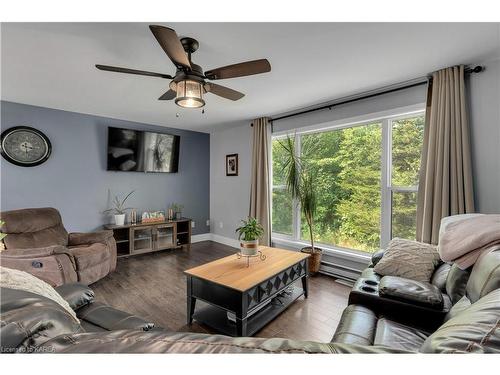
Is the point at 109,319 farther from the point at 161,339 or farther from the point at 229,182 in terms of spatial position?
the point at 229,182

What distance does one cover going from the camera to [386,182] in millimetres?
2824

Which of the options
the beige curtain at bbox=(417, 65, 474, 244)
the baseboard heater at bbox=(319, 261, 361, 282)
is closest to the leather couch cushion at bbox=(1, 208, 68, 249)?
the baseboard heater at bbox=(319, 261, 361, 282)

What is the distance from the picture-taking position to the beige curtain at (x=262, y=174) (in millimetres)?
3887

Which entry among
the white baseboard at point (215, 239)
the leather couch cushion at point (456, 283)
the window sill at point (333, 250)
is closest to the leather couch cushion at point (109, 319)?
the leather couch cushion at point (456, 283)

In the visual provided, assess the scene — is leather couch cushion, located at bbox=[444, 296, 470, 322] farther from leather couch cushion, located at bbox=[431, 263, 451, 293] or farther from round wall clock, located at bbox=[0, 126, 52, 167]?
round wall clock, located at bbox=[0, 126, 52, 167]

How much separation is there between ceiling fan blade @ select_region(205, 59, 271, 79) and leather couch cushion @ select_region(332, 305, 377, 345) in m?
1.74

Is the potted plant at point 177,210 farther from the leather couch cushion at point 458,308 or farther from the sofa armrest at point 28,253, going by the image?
the leather couch cushion at point 458,308

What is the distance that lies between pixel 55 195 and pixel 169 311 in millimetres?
2714

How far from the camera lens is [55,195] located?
11.5 ft

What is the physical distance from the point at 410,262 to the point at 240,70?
1.97m

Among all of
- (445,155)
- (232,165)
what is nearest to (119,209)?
(232,165)

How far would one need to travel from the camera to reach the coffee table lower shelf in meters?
1.92
